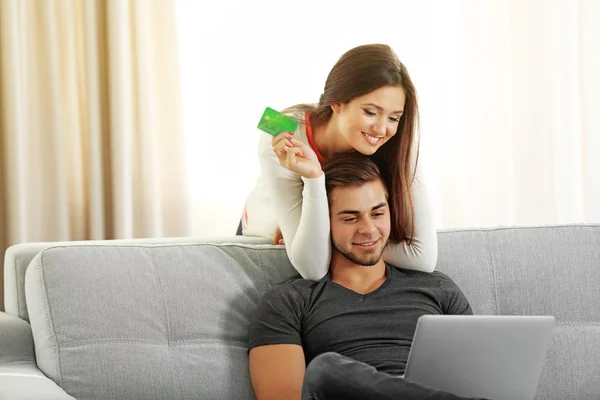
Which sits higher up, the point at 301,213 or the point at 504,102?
the point at 504,102

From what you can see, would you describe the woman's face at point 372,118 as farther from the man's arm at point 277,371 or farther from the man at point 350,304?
the man's arm at point 277,371

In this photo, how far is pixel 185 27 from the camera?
139 inches

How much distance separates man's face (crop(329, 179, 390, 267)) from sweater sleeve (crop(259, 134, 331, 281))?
0.12ft

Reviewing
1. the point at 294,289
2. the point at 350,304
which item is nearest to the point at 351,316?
the point at 350,304

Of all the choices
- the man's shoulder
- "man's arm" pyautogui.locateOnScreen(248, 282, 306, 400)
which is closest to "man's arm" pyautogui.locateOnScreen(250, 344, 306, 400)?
"man's arm" pyautogui.locateOnScreen(248, 282, 306, 400)

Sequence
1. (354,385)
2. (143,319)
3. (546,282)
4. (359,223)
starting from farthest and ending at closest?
(546,282) < (359,223) < (143,319) < (354,385)

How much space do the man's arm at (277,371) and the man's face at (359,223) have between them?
27cm

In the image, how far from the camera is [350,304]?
199 centimetres

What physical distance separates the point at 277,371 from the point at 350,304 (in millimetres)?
244

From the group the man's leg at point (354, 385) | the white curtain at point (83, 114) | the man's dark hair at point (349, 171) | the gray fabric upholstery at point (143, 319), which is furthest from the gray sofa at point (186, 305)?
the white curtain at point (83, 114)

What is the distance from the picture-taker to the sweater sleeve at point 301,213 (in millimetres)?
1986

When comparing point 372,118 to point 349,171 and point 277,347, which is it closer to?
point 349,171

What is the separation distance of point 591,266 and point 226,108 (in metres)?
1.79

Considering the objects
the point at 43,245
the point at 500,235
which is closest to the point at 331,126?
the point at 500,235
